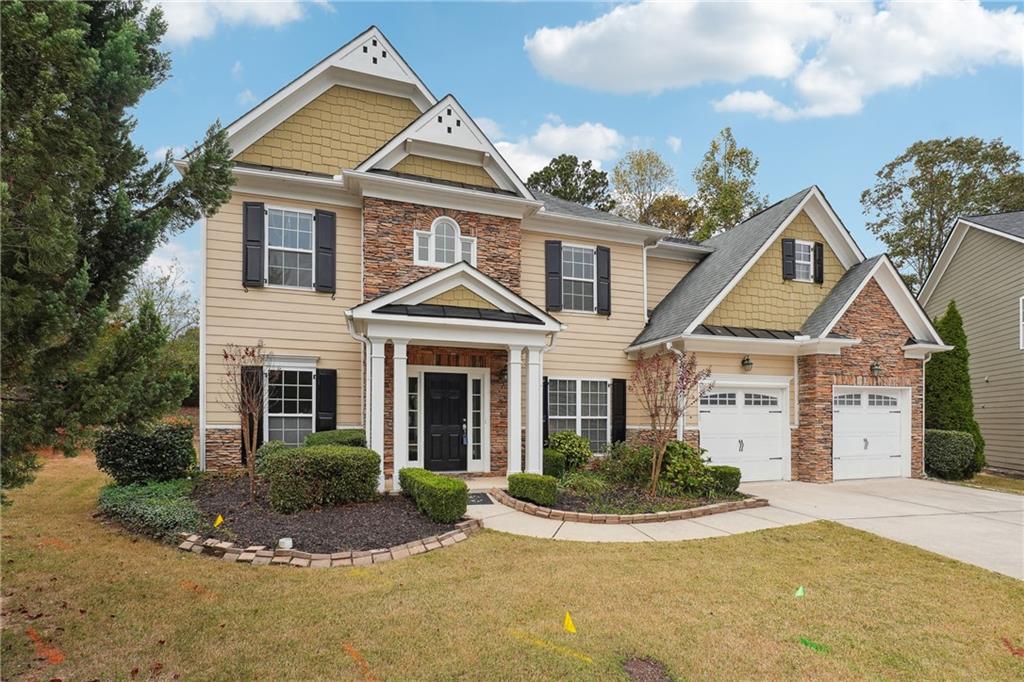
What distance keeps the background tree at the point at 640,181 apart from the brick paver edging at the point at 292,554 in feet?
76.6

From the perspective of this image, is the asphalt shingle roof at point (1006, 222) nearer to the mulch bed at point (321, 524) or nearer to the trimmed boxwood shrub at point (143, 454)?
the mulch bed at point (321, 524)

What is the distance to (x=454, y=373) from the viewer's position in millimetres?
11945

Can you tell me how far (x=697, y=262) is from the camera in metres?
15.7

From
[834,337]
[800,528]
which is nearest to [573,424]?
[800,528]

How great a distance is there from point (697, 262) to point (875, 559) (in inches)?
403

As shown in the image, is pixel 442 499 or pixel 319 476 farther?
pixel 319 476

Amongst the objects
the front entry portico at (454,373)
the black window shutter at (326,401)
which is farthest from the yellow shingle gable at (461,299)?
the black window shutter at (326,401)

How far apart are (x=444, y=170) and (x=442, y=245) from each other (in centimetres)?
172

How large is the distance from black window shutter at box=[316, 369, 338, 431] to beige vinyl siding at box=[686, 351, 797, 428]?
771 cm

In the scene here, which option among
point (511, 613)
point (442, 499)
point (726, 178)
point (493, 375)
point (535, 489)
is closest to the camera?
point (511, 613)

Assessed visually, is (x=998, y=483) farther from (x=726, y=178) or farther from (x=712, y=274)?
(x=726, y=178)

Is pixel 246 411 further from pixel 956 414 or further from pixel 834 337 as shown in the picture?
pixel 956 414

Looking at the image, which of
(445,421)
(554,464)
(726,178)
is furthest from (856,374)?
(726,178)

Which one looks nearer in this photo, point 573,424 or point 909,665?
point 909,665
